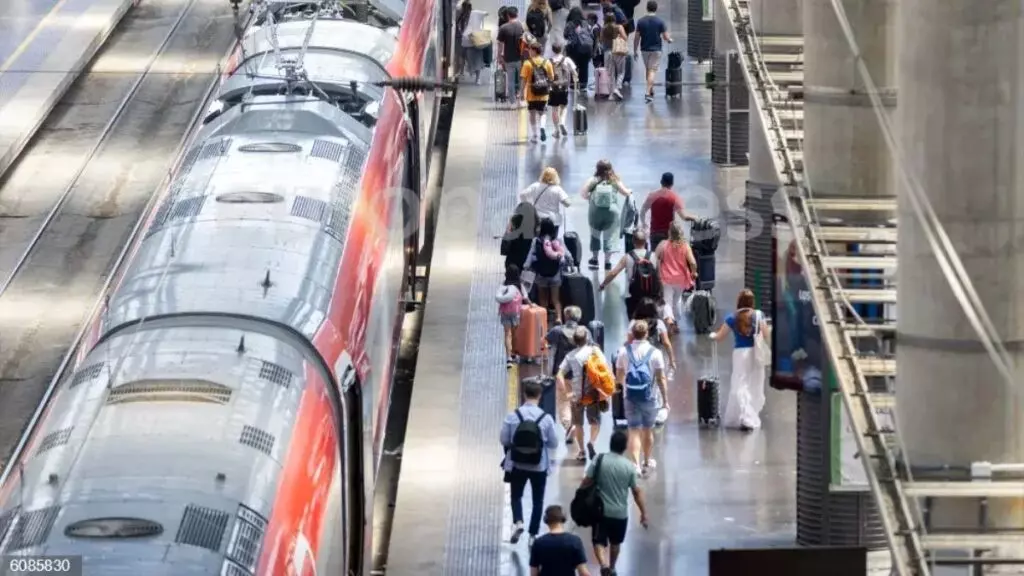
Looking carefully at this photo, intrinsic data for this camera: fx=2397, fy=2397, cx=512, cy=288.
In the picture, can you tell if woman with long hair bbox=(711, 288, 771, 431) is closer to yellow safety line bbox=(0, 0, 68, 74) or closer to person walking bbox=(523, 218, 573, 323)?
person walking bbox=(523, 218, 573, 323)

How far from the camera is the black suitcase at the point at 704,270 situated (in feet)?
89.2

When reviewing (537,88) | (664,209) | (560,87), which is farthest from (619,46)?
(664,209)

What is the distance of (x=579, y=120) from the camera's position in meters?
34.7

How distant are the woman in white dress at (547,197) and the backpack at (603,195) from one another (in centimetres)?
43

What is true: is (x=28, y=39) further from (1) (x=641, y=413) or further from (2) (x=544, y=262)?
(1) (x=641, y=413)

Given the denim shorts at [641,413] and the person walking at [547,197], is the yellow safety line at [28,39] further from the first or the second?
the denim shorts at [641,413]

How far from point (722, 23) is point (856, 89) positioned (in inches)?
467

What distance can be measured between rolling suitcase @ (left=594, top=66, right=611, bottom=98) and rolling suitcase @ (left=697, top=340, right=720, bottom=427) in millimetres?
14346

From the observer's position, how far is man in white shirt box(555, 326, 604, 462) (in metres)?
22.0

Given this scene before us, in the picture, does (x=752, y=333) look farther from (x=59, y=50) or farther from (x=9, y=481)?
(x=59, y=50)

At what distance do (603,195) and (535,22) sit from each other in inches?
446

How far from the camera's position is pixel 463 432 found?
23.0 m

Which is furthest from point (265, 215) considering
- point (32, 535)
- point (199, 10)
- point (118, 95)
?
point (199, 10)

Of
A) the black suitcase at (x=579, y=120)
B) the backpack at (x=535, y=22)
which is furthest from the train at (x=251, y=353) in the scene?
the backpack at (x=535, y=22)
